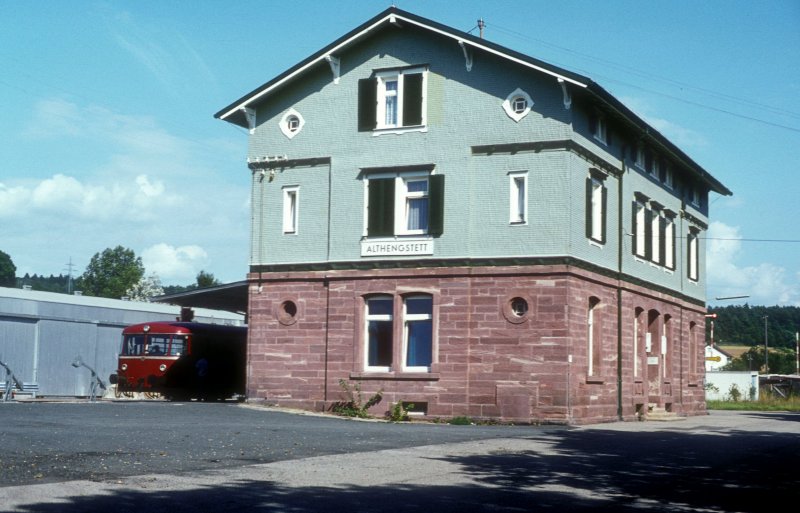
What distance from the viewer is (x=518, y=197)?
26391 millimetres

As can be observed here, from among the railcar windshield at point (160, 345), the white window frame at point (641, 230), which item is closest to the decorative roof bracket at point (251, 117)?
the railcar windshield at point (160, 345)

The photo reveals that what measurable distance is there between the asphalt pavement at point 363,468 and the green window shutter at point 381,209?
276 inches

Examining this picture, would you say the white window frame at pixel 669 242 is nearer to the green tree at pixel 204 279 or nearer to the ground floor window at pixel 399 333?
the ground floor window at pixel 399 333

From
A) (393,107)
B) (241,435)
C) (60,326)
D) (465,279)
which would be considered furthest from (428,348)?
(60,326)

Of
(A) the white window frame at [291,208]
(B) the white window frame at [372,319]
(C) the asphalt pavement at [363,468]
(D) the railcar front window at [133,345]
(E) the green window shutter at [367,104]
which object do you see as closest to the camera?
(C) the asphalt pavement at [363,468]

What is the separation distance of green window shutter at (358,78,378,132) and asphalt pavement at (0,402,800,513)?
29.9 ft

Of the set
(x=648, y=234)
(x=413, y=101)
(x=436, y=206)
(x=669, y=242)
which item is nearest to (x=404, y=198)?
(x=436, y=206)

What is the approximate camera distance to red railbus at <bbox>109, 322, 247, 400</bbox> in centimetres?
3266

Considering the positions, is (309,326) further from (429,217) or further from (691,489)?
(691,489)

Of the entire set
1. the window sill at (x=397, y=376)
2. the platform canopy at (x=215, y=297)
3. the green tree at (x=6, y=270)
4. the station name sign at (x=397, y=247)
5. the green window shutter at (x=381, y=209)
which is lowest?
the window sill at (x=397, y=376)

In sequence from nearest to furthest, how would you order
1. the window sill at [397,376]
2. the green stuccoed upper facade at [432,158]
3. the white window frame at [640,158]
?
the green stuccoed upper facade at [432,158]
the window sill at [397,376]
the white window frame at [640,158]

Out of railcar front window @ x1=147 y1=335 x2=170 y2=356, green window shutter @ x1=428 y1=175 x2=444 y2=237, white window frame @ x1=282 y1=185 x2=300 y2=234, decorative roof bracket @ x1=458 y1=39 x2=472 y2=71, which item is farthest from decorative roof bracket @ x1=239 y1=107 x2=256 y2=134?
railcar front window @ x1=147 y1=335 x2=170 y2=356

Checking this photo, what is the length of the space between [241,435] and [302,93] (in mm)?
13693

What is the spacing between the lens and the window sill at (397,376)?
26.4m
